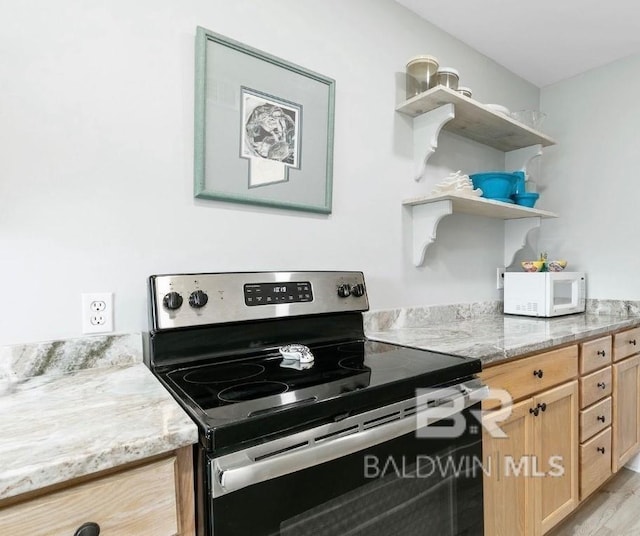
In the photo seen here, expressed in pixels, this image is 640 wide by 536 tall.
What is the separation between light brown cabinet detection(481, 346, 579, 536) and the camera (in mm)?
1310

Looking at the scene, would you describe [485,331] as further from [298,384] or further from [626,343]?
[298,384]

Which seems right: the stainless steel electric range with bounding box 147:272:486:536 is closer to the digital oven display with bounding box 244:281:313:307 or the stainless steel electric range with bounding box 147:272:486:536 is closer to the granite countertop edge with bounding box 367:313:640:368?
the digital oven display with bounding box 244:281:313:307

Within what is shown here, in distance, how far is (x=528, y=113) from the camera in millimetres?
2213

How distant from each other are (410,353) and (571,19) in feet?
6.27

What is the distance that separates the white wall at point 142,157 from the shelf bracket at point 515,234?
1.00 m

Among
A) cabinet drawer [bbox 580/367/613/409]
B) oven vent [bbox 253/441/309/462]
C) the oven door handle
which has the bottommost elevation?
cabinet drawer [bbox 580/367/613/409]

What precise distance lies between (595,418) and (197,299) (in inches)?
69.9

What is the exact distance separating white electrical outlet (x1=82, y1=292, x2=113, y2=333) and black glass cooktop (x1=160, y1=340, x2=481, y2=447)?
24 centimetres

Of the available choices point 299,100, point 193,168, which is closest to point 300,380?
point 193,168

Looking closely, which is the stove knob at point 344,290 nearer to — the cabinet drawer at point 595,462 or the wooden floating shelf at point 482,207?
the wooden floating shelf at point 482,207

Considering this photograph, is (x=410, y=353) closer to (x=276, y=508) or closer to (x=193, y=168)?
(x=276, y=508)

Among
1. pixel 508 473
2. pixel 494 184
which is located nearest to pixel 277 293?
pixel 508 473

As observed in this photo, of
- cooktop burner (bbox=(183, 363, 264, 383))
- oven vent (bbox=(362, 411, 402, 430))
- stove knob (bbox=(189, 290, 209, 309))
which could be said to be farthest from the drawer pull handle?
stove knob (bbox=(189, 290, 209, 309))

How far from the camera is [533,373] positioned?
56.4 inches
